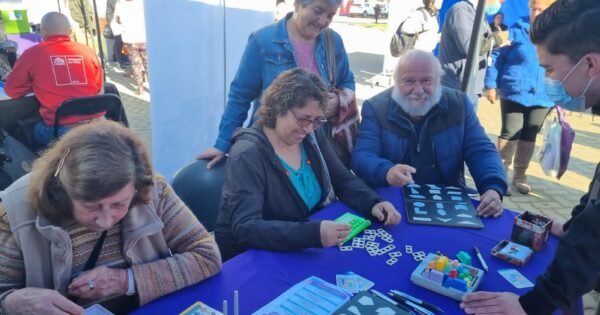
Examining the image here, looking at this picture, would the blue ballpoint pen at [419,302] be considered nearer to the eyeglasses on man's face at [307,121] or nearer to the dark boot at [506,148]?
the eyeglasses on man's face at [307,121]

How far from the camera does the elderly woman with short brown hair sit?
1.30 m

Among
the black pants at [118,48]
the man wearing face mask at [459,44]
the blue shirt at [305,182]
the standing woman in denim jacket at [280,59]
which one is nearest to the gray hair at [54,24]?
the standing woman in denim jacket at [280,59]

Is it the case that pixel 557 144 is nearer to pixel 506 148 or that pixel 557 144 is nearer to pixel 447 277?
pixel 506 148

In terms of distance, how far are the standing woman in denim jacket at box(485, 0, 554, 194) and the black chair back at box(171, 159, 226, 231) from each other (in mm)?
2626

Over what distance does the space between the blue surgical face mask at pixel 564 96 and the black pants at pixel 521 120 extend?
266cm

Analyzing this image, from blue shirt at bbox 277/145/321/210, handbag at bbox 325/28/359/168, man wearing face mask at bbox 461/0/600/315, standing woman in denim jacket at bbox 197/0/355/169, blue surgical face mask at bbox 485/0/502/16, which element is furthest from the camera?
blue surgical face mask at bbox 485/0/502/16

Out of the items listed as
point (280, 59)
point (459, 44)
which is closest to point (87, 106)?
point (280, 59)

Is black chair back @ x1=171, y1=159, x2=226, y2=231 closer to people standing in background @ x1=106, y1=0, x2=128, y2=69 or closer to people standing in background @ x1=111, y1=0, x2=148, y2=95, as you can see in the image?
people standing in background @ x1=111, y1=0, x2=148, y2=95

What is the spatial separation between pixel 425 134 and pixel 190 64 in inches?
75.5

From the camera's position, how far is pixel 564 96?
1518mm

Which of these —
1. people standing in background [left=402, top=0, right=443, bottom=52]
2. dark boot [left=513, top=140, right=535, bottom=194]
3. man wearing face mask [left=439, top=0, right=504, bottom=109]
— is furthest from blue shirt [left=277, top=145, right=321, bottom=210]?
people standing in background [left=402, top=0, right=443, bottom=52]

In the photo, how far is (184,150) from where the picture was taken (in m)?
3.62

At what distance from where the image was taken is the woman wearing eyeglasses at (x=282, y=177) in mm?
1864

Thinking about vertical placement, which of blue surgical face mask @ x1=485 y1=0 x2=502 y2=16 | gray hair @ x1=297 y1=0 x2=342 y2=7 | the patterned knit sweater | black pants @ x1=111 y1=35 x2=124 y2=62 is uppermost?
gray hair @ x1=297 y1=0 x2=342 y2=7
